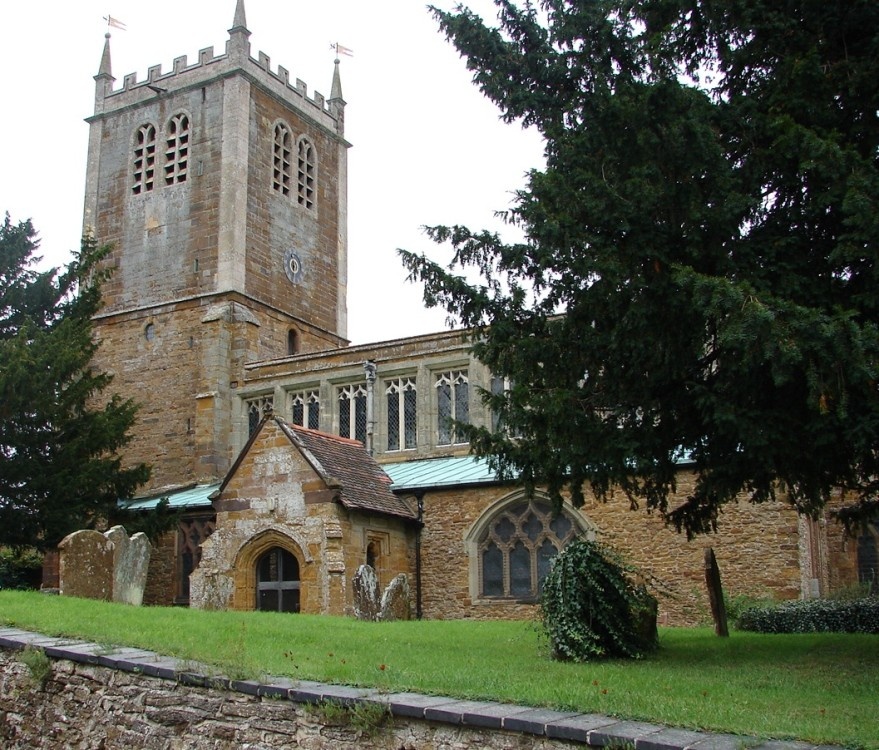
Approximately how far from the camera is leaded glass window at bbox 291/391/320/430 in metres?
28.6

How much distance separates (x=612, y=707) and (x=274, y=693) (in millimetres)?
2653

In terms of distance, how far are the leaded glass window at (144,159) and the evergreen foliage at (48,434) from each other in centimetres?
913

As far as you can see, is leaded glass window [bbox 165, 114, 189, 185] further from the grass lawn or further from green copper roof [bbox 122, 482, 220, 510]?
the grass lawn

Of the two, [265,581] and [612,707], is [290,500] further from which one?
[612,707]

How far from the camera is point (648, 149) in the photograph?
1014cm

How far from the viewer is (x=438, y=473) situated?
23.2 m

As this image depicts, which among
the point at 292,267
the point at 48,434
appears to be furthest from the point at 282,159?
the point at 48,434

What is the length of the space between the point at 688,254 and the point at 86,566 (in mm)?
10665

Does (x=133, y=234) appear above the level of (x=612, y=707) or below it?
above

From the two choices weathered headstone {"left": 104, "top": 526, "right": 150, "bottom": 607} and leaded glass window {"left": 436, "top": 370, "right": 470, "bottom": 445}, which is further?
leaded glass window {"left": 436, "top": 370, "right": 470, "bottom": 445}

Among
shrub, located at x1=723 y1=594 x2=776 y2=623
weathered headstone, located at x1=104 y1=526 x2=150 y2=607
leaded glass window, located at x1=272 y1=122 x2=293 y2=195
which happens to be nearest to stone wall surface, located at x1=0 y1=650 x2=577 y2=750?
weathered headstone, located at x1=104 y1=526 x2=150 y2=607

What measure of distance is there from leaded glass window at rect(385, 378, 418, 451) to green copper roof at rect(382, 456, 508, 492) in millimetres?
914

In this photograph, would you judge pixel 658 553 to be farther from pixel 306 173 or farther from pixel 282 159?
pixel 306 173

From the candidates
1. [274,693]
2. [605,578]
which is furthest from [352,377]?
[274,693]
